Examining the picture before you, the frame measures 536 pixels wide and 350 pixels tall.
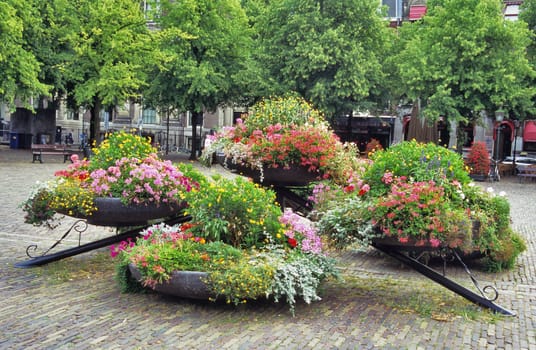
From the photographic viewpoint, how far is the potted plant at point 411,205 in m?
6.19

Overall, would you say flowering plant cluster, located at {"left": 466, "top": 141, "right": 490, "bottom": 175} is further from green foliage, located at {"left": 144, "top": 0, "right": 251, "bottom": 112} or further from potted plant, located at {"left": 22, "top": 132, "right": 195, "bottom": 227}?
potted plant, located at {"left": 22, "top": 132, "right": 195, "bottom": 227}

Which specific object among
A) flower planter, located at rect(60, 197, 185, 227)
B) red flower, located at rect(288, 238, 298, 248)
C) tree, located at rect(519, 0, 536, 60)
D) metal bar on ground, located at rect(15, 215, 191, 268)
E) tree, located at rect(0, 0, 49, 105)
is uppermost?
tree, located at rect(519, 0, 536, 60)

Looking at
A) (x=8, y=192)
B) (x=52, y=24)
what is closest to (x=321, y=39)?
(x=52, y=24)

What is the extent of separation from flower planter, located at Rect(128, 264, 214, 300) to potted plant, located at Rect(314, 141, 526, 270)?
159 centimetres

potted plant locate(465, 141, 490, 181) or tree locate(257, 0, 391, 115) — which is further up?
tree locate(257, 0, 391, 115)

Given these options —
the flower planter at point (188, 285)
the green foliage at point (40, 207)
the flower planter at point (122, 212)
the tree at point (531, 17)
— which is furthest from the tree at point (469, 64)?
the flower planter at point (188, 285)

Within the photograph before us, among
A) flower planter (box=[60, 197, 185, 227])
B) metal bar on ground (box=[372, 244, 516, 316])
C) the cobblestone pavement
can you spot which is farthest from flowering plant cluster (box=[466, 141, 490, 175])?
flower planter (box=[60, 197, 185, 227])

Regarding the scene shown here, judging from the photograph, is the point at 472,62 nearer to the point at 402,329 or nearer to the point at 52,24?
the point at 52,24

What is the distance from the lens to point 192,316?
5883mm

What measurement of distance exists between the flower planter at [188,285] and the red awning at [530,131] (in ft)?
125

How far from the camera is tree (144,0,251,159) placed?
1276 inches

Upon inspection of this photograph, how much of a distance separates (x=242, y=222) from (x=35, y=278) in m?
2.68

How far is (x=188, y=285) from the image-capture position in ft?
19.4

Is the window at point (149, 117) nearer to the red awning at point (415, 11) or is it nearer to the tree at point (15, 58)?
the red awning at point (415, 11)
